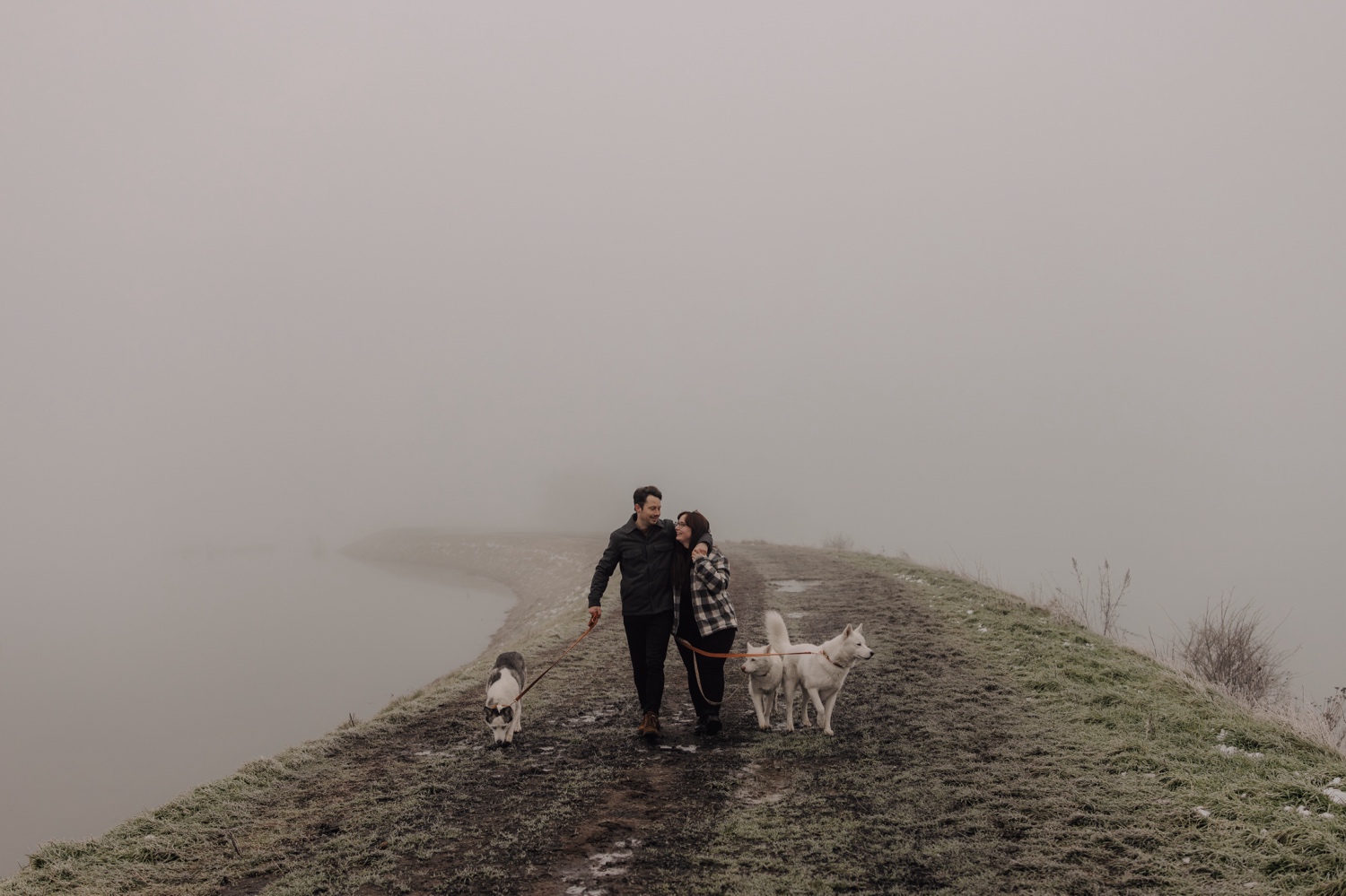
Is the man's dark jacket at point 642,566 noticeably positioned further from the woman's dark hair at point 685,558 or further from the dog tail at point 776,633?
the dog tail at point 776,633

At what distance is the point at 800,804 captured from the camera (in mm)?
6984

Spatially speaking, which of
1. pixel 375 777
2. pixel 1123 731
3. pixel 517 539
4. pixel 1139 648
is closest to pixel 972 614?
pixel 1139 648

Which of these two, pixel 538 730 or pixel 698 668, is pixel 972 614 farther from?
pixel 538 730

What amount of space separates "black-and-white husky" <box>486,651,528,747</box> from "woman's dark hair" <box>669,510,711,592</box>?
286cm

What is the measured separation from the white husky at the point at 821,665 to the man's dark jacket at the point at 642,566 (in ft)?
4.66

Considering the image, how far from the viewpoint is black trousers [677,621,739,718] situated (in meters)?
9.05

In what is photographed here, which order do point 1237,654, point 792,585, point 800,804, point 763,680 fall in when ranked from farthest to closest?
point 792,585 < point 1237,654 < point 763,680 < point 800,804

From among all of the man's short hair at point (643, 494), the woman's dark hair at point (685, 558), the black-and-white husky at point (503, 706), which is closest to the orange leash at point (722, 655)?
the woman's dark hair at point (685, 558)

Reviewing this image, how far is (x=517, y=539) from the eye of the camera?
2427 inches

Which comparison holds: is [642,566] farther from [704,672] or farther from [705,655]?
[704,672]

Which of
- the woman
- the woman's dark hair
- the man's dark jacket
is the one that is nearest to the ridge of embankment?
the woman

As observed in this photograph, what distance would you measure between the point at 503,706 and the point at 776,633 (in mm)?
3874

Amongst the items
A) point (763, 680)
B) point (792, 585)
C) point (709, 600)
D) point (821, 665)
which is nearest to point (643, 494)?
point (709, 600)

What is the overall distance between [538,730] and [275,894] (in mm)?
4592
